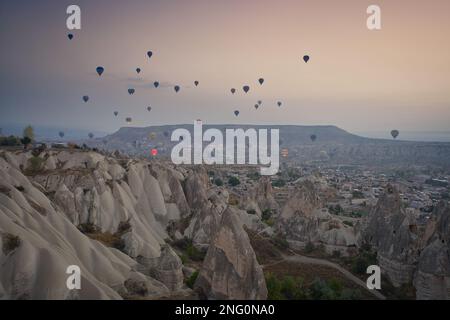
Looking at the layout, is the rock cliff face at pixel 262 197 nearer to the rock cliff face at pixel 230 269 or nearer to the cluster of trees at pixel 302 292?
the cluster of trees at pixel 302 292

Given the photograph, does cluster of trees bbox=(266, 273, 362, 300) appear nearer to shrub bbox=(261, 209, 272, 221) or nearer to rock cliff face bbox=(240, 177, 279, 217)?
shrub bbox=(261, 209, 272, 221)

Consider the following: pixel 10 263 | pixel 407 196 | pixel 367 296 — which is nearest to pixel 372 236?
pixel 367 296

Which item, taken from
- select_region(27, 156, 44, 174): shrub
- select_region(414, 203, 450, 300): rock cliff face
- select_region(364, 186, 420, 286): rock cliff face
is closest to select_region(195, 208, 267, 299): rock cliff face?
select_region(414, 203, 450, 300): rock cliff face

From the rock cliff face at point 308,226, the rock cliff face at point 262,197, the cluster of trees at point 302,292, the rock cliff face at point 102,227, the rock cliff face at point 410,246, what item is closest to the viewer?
the rock cliff face at point 102,227

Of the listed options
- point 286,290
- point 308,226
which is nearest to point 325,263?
point 308,226

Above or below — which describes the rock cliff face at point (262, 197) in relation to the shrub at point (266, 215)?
above

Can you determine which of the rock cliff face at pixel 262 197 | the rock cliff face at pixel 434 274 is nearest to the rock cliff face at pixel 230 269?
the rock cliff face at pixel 434 274

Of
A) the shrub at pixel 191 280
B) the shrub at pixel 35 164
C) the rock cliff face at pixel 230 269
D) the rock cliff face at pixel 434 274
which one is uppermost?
the shrub at pixel 35 164

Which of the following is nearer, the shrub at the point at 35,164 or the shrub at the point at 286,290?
the shrub at the point at 286,290
